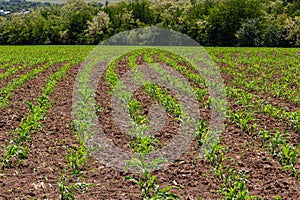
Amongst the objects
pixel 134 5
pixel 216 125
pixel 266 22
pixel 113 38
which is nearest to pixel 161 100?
pixel 216 125

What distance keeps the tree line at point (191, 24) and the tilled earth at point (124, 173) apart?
43785 mm

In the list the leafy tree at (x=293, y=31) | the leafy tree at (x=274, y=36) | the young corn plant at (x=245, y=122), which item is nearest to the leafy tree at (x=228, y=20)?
the leafy tree at (x=274, y=36)

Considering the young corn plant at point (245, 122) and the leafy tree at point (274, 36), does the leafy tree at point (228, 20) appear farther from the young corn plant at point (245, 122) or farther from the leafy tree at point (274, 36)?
the young corn plant at point (245, 122)

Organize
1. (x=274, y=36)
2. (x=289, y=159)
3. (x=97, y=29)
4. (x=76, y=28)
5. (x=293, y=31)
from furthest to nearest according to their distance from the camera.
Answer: (x=76, y=28) → (x=97, y=29) → (x=274, y=36) → (x=293, y=31) → (x=289, y=159)

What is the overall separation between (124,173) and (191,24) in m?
57.0

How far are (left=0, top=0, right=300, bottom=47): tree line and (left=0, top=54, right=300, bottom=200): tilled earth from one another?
144ft

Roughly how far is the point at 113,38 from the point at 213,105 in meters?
54.0

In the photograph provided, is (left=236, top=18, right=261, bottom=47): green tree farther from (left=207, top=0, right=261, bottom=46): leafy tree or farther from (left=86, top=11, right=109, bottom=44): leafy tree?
(left=86, top=11, right=109, bottom=44): leafy tree

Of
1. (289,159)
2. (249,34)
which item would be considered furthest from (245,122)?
(249,34)

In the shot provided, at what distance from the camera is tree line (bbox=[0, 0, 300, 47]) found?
50716 mm

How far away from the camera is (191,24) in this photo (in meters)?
60.8

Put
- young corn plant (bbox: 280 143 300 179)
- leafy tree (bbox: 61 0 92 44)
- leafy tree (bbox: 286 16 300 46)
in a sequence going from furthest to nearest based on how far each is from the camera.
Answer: leafy tree (bbox: 61 0 92 44)
leafy tree (bbox: 286 16 300 46)
young corn plant (bbox: 280 143 300 179)

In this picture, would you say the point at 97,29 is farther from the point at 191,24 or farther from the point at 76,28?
the point at 191,24

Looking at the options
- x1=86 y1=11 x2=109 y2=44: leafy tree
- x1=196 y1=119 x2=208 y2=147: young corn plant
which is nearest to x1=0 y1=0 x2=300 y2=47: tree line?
x1=86 y1=11 x2=109 y2=44: leafy tree
